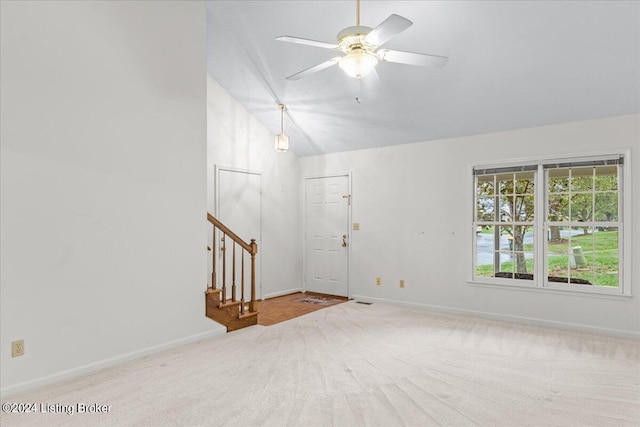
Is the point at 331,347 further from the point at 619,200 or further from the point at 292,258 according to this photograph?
the point at 619,200

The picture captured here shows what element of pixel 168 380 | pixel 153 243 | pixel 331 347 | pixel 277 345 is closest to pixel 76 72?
pixel 153 243

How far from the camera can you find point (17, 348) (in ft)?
9.05

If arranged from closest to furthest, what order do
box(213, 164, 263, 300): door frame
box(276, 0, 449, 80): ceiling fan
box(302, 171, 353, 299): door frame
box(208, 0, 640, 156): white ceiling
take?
box(276, 0, 449, 80): ceiling fan → box(208, 0, 640, 156): white ceiling → box(213, 164, 263, 300): door frame → box(302, 171, 353, 299): door frame

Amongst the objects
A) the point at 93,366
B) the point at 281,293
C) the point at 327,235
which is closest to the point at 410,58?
the point at 93,366

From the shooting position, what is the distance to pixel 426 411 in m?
2.47

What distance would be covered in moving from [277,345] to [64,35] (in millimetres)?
3156

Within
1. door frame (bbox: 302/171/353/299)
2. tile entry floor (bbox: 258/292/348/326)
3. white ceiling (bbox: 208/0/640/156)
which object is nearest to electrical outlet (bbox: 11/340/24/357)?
tile entry floor (bbox: 258/292/348/326)

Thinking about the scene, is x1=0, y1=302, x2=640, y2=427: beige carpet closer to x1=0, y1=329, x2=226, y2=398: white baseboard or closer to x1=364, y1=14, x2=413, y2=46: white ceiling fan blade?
x1=0, y1=329, x2=226, y2=398: white baseboard

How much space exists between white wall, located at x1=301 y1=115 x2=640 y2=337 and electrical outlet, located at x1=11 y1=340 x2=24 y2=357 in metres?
4.17

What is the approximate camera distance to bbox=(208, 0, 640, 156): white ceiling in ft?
10.7

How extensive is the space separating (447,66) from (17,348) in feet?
14.4

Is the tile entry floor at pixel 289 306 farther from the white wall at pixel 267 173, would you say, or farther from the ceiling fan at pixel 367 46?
the ceiling fan at pixel 367 46

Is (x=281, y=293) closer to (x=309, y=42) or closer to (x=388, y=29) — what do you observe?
(x=309, y=42)

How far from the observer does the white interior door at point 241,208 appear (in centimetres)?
542
